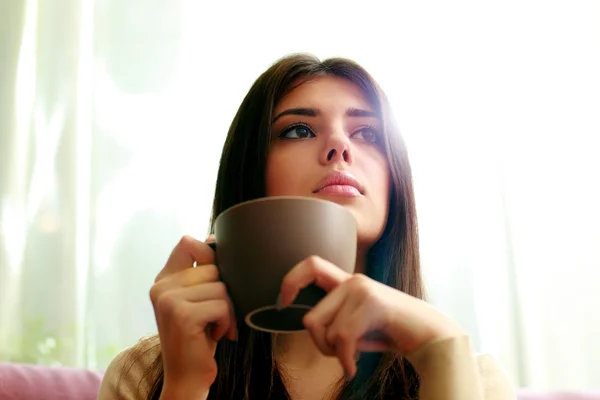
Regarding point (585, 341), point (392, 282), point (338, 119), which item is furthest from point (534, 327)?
point (338, 119)

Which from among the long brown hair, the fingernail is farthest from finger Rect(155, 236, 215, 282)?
the long brown hair

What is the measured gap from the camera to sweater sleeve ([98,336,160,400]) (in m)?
1.11

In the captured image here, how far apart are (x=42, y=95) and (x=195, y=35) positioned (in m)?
0.55

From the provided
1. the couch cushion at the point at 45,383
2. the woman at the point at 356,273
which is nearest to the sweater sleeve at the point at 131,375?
the woman at the point at 356,273

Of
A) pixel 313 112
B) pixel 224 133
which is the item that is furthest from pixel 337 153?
pixel 224 133

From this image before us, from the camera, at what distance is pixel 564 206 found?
1927 mm

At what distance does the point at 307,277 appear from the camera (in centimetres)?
62

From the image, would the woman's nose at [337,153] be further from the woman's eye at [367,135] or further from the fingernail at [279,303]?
the fingernail at [279,303]

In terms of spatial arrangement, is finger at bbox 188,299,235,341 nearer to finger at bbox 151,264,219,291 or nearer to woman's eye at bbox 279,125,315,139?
finger at bbox 151,264,219,291

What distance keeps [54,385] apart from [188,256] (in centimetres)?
63

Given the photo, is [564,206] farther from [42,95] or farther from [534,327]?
[42,95]

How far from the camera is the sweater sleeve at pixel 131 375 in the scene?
3.64 feet

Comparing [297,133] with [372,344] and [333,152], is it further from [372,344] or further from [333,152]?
[372,344]

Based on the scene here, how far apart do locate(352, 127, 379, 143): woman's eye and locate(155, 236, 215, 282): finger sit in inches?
19.3
